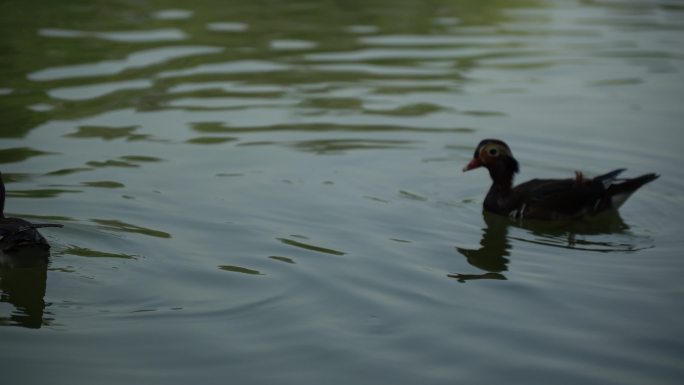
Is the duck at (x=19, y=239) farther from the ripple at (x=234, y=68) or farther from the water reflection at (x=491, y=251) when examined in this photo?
the ripple at (x=234, y=68)

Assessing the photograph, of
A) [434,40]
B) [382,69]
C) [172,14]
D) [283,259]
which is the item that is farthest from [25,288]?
[172,14]

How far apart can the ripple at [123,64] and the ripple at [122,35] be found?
654mm

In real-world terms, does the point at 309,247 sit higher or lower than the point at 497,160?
lower

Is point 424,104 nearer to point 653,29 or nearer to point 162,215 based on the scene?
point 162,215

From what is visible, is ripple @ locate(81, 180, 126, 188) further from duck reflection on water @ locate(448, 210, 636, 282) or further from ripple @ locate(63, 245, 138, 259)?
duck reflection on water @ locate(448, 210, 636, 282)

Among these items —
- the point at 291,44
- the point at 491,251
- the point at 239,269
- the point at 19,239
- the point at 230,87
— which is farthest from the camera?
the point at 291,44

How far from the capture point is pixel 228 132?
41.4 feet

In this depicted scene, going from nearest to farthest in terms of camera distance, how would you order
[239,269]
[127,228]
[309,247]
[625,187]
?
[239,269] < [309,247] < [127,228] < [625,187]

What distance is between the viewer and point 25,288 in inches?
307

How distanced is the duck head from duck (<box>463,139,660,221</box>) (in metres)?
0.07

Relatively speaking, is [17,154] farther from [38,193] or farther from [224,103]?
[224,103]

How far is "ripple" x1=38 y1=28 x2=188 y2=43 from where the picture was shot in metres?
17.1

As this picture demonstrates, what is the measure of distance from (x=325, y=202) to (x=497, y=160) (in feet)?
5.86

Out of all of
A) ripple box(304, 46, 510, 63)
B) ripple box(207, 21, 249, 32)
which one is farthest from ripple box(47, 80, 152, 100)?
ripple box(207, 21, 249, 32)
